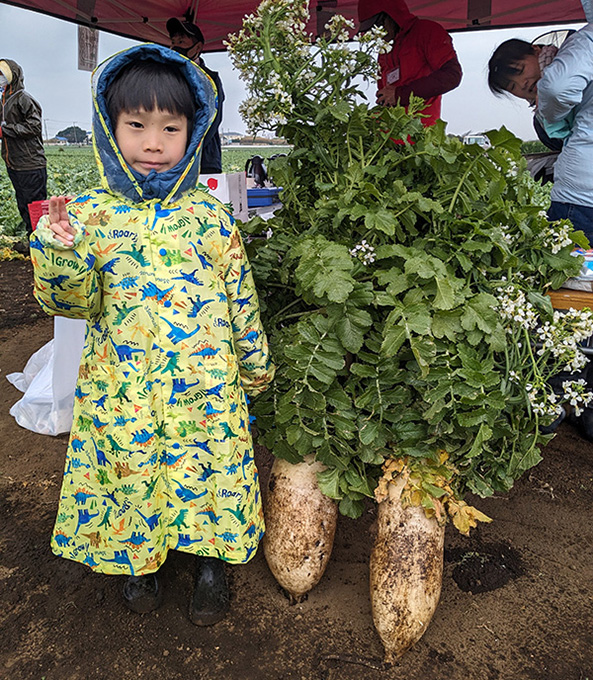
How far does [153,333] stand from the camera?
57.6 inches

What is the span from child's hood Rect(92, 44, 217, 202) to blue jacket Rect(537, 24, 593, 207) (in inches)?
63.1

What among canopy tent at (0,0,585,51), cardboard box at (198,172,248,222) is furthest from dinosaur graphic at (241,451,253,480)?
canopy tent at (0,0,585,51)

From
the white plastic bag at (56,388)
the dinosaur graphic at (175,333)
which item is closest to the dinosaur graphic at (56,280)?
the dinosaur graphic at (175,333)

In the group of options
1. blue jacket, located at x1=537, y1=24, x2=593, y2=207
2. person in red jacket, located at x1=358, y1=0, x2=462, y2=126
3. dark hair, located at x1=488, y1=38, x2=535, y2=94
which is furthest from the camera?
person in red jacket, located at x1=358, y1=0, x2=462, y2=126

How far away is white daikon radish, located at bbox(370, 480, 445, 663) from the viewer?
5.32 feet

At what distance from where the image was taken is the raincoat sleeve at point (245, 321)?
1.57m

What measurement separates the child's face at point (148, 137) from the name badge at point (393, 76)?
2.18 metres

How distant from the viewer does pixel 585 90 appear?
7.93 ft

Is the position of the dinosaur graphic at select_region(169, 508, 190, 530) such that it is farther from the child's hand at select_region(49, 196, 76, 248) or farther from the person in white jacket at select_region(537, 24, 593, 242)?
the person in white jacket at select_region(537, 24, 593, 242)

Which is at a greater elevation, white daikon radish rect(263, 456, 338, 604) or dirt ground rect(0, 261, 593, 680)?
white daikon radish rect(263, 456, 338, 604)

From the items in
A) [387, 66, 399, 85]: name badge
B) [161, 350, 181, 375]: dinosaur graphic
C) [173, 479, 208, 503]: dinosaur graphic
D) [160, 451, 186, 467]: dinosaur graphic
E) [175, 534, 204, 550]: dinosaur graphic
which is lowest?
[175, 534, 204, 550]: dinosaur graphic

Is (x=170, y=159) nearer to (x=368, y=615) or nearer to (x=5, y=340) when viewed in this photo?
(x=368, y=615)

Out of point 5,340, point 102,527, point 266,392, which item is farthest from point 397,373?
point 5,340

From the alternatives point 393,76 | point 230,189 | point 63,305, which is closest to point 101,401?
point 63,305
